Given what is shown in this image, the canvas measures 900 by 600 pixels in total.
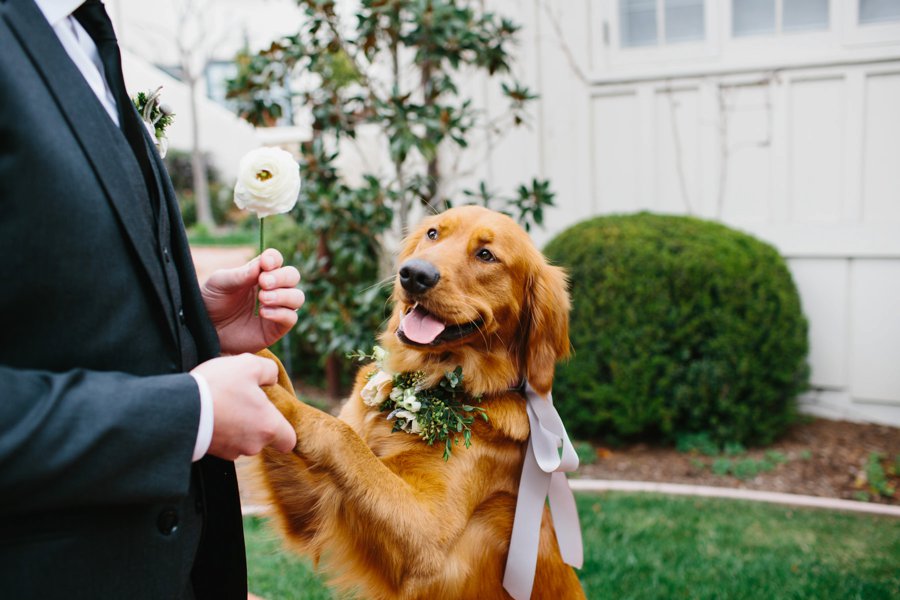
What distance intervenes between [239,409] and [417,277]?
1.00 metres

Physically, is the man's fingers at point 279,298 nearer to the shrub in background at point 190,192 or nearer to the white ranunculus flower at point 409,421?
the white ranunculus flower at point 409,421

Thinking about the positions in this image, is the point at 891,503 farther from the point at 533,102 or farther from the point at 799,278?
the point at 533,102

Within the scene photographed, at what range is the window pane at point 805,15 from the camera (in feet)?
19.1

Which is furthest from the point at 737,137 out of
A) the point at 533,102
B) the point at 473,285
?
the point at 473,285

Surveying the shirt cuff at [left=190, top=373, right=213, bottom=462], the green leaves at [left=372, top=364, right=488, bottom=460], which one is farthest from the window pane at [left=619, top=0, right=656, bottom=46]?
the shirt cuff at [left=190, top=373, right=213, bottom=462]

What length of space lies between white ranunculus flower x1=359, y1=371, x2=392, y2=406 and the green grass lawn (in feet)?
4.76

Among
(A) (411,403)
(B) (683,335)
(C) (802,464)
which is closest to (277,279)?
(A) (411,403)

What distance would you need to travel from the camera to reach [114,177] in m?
1.20

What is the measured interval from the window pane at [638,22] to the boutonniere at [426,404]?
16.5 ft

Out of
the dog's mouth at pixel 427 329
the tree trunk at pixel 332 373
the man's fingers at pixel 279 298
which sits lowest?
the tree trunk at pixel 332 373

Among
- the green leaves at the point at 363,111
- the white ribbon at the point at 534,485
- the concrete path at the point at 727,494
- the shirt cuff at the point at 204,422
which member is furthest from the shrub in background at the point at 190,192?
the shirt cuff at the point at 204,422

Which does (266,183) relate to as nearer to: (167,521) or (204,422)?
(204,422)

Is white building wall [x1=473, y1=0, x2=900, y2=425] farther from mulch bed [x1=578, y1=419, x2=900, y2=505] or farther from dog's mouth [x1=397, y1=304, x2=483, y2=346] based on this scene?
dog's mouth [x1=397, y1=304, x2=483, y2=346]

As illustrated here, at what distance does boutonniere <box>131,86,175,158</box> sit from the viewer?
5.20 ft
